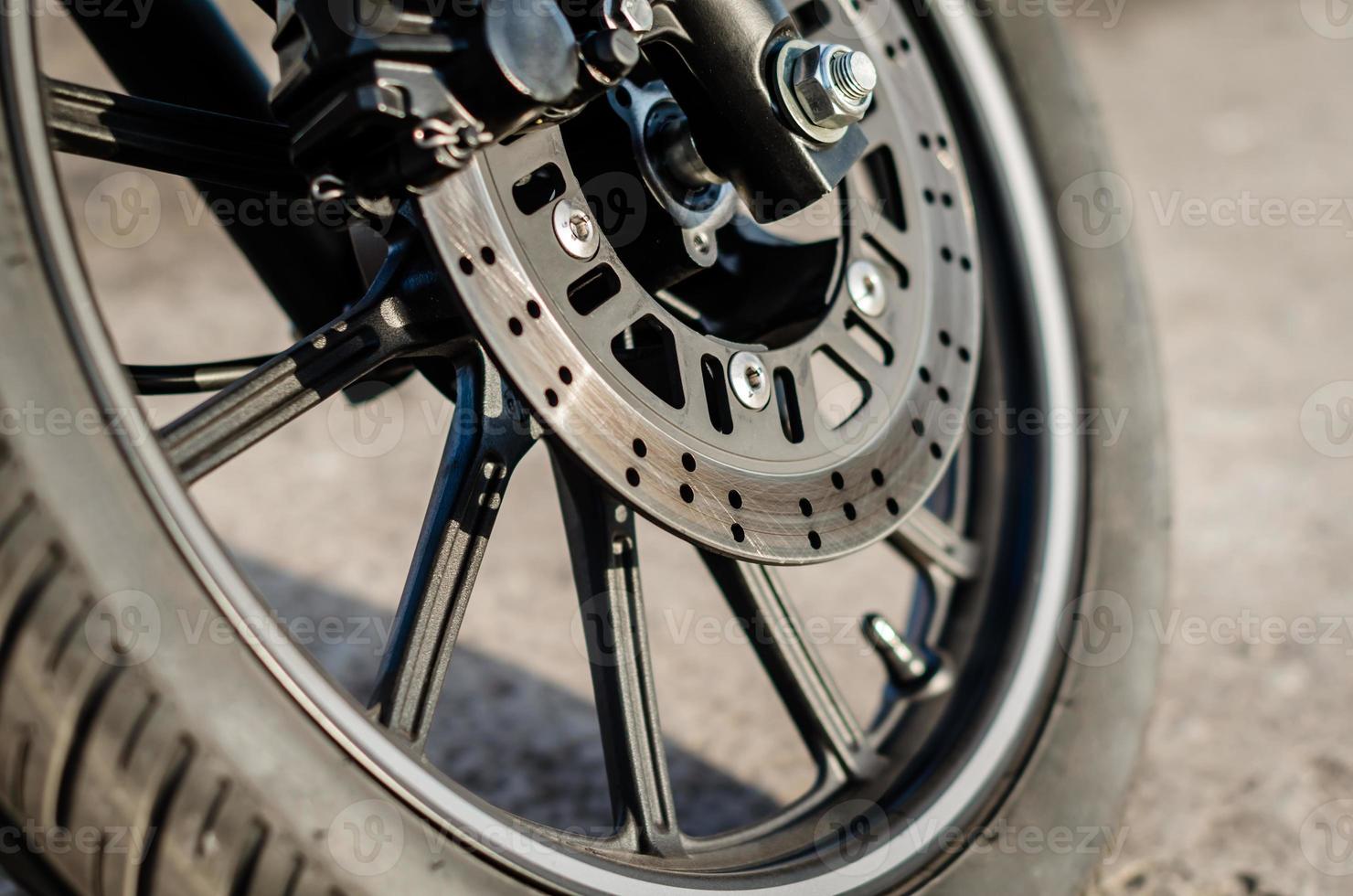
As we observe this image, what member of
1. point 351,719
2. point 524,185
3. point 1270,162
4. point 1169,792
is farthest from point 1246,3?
point 351,719

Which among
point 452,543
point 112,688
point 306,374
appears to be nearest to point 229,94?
point 306,374

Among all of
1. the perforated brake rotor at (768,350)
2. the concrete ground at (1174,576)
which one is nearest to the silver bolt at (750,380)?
the perforated brake rotor at (768,350)

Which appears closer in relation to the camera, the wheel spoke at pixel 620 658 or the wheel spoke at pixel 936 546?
the wheel spoke at pixel 620 658

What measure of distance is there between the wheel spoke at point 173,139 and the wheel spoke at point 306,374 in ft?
0.47

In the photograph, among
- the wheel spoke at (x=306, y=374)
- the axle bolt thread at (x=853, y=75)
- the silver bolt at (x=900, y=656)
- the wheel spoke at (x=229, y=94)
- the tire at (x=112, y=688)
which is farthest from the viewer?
the silver bolt at (x=900, y=656)

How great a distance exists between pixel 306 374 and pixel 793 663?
1.74 feet

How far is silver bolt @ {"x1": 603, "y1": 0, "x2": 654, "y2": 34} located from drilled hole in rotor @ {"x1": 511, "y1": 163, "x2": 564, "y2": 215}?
0.11 m

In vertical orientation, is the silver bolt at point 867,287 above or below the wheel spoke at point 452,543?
above

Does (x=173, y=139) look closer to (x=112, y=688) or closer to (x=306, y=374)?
(x=306, y=374)

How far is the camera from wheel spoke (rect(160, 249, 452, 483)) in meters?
0.78

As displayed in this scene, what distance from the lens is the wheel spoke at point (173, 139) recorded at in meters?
0.82

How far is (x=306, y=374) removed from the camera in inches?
33.4

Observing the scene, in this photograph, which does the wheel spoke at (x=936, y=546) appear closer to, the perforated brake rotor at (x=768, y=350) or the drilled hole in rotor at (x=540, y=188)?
the perforated brake rotor at (x=768, y=350)

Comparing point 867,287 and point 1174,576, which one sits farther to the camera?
point 1174,576
